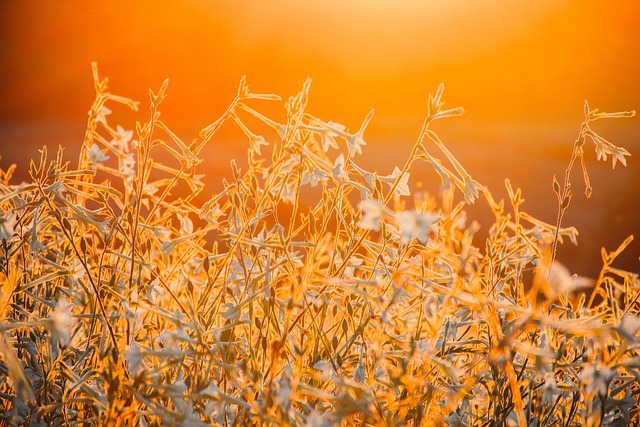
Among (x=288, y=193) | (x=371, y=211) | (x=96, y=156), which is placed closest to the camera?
(x=371, y=211)

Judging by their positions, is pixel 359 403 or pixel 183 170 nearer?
pixel 359 403

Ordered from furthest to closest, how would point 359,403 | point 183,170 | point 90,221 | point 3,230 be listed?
point 183,170 → point 90,221 → point 3,230 → point 359,403

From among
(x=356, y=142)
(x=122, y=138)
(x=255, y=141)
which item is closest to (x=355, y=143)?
(x=356, y=142)

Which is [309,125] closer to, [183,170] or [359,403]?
[183,170]

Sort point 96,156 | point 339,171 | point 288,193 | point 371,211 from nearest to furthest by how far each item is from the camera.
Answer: point 371,211 → point 339,171 → point 288,193 → point 96,156

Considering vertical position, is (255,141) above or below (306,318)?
above

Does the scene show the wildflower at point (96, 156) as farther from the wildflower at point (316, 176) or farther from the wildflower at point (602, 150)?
the wildflower at point (602, 150)

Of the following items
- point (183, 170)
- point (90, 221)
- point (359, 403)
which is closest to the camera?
point (359, 403)

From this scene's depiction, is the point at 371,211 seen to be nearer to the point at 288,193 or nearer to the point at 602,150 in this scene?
the point at 288,193

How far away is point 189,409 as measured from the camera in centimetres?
75

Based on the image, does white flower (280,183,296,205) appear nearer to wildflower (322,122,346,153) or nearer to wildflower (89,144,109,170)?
wildflower (322,122,346,153)

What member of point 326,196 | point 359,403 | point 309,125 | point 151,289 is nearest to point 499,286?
point 326,196

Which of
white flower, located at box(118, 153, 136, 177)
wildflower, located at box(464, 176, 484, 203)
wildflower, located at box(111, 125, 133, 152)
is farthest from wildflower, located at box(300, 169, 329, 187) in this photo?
wildflower, located at box(111, 125, 133, 152)

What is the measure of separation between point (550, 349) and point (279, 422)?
0.50 m
